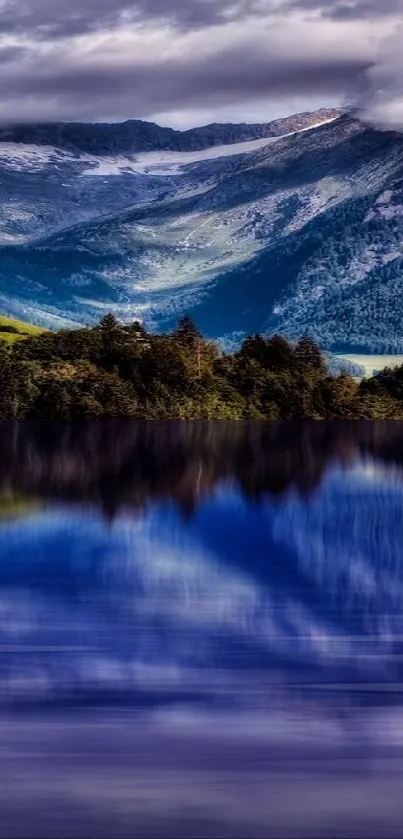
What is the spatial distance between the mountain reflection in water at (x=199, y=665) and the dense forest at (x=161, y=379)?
3024 inches

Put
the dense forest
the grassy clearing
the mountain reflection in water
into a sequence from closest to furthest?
the mountain reflection in water, the dense forest, the grassy clearing

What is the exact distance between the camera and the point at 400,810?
1349 centimetres

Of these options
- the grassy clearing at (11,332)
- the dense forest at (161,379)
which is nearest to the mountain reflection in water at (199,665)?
the dense forest at (161,379)

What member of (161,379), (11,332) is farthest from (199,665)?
(11,332)

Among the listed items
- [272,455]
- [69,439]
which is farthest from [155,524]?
[69,439]

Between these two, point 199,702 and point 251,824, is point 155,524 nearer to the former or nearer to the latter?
point 199,702

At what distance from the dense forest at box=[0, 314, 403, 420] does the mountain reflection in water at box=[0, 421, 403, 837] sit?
252 feet

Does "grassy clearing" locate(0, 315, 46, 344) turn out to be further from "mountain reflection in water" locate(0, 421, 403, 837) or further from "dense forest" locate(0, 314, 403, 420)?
"mountain reflection in water" locate(0, 421, 403, 837)

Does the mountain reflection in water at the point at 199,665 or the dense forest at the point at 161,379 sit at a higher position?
the dense forest at the point at 161,379

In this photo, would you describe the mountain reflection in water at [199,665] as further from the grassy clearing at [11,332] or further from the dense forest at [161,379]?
the grassy clearing at [11,332]

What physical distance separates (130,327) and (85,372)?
977 centimetres

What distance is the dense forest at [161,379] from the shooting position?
125 meters

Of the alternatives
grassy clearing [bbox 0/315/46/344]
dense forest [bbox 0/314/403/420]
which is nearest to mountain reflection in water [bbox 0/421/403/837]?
dense forest [bbox 0/314/403/420]

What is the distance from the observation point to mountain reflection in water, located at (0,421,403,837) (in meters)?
13.7
